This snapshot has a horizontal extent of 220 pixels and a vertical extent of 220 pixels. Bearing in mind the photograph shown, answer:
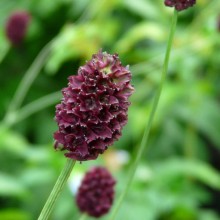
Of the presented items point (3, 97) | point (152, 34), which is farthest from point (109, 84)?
point (3, 97)

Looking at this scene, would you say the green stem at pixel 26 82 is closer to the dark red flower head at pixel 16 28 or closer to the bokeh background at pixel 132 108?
the bokeh background at pixel 132 108

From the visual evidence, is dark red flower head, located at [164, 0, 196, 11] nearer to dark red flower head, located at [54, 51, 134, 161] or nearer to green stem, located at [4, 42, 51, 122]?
dark red flower head, located at [54, 51, 134, 161]

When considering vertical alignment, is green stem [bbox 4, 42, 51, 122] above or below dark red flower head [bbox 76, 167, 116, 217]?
above

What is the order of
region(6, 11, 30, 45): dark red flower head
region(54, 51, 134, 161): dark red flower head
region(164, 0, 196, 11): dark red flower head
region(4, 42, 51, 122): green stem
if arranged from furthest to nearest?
region(4, 42, 51, 122): green stem < region(6, 11, 30, 45): dark red flower head < region(164, 0, 196, 11): dark red flower head < region(54, 51, 134, 161): dark red flower head

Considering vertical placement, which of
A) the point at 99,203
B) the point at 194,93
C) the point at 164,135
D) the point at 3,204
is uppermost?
the point at 194,93

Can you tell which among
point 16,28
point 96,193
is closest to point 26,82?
point 16,28

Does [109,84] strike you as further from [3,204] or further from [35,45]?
[35,45]

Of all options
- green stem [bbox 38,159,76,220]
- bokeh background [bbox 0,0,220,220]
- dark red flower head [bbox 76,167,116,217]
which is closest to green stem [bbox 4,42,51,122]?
bokeh background [bbox 0,0,220,220]
